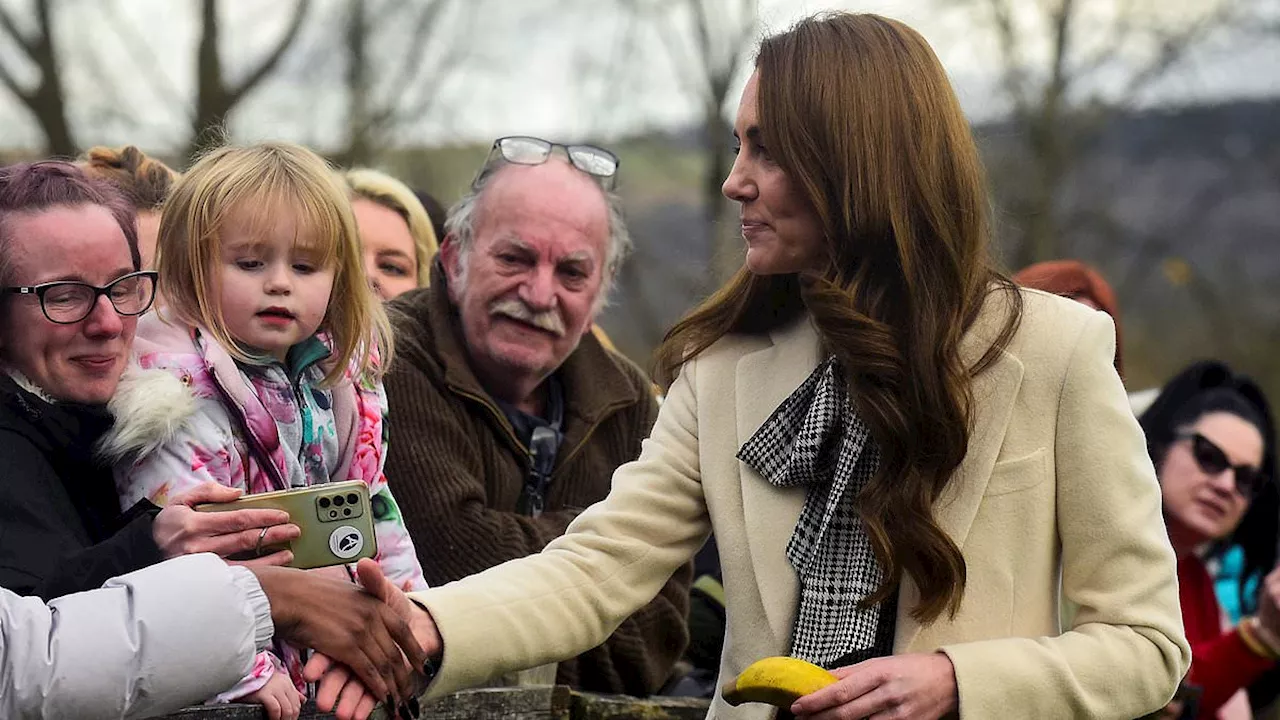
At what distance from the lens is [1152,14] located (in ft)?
67.9

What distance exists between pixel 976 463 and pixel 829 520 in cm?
27

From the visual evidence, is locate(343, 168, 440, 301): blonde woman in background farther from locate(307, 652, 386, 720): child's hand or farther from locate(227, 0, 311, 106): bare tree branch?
locate(227, 0, 311, 106): bare tree branch

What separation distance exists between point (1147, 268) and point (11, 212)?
20565 mm

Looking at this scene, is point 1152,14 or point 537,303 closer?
point 537,303

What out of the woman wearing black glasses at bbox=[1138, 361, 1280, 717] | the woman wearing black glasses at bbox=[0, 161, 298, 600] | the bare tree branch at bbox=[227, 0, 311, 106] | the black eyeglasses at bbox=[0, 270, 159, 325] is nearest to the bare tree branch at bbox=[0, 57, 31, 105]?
the bare tree branch at bbox=[227, 0, 311, 106]

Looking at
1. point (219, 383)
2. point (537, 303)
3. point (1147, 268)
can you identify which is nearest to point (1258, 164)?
point (1147, 268)

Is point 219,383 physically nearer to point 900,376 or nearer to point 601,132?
point 900,376

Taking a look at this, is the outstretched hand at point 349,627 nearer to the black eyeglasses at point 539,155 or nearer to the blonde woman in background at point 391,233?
the black eyeglasses at point 539,155

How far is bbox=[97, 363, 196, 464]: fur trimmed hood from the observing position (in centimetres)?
311

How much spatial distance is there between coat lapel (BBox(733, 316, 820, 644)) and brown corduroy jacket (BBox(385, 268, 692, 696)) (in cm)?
111

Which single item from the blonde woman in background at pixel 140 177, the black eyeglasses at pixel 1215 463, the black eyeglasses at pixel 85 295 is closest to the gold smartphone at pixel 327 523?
the black eyeglasses at pixel 85 295

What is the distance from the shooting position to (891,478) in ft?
10.0

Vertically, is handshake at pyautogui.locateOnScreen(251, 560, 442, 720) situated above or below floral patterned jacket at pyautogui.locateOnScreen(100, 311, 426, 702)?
below

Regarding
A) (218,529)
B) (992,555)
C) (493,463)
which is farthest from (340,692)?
(493,463)
